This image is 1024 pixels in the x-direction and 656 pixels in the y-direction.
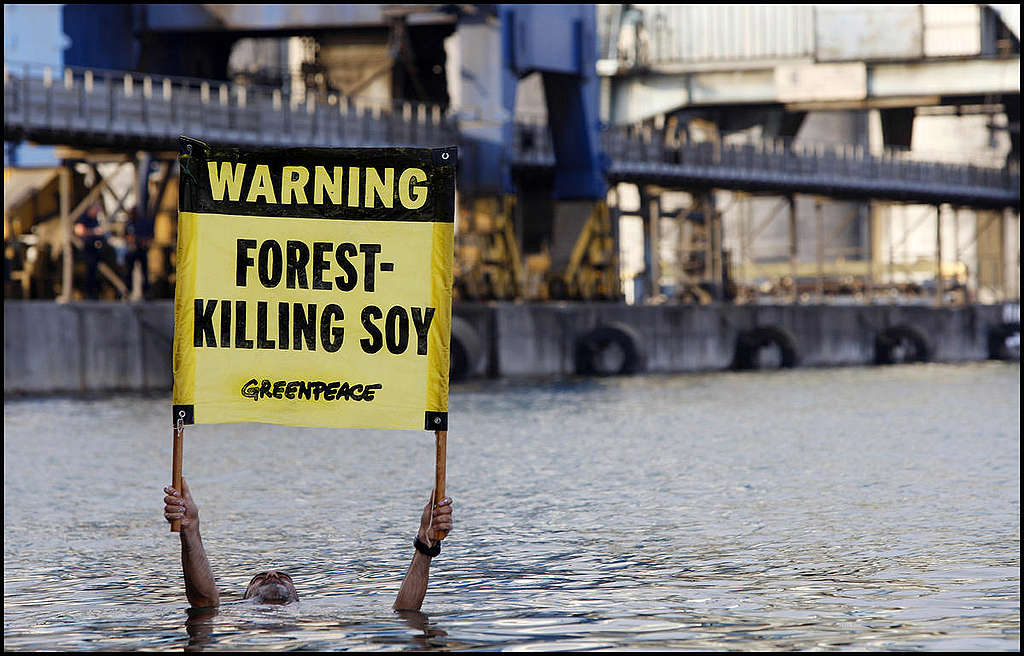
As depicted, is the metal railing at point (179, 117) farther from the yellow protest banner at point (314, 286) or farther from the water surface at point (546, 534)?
the yellow protest banner at point (314, 286)

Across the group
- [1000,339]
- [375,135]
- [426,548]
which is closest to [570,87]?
[375,135]

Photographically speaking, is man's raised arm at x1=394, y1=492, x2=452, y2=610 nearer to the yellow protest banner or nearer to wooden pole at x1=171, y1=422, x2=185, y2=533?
the yellow protest banner

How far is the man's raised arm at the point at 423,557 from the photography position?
1038 cm

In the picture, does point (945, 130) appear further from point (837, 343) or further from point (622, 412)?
point (622, 412)

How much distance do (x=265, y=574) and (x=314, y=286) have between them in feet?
7.94

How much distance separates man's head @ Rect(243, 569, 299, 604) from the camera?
11914mm

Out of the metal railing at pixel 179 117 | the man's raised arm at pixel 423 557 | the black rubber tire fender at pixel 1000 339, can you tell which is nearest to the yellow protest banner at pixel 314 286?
the man's raised arm at pixel 423 557

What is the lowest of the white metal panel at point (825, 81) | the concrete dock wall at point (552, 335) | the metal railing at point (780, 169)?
the concrete dock wall at point (552, 335)

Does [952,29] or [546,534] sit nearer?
[546,534]

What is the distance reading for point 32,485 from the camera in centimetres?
2169

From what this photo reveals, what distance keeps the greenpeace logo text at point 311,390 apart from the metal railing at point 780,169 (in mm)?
52837

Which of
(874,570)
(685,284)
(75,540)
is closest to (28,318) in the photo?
(75,540)

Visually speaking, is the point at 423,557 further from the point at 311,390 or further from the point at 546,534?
the point at 546,534

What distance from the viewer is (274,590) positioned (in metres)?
11.9
